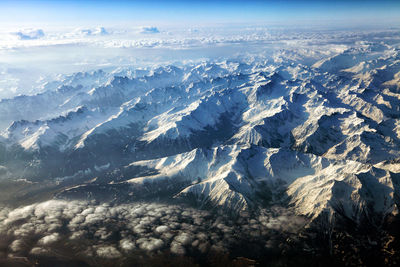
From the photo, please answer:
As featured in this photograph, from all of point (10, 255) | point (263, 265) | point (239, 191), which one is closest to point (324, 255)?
point (263, 265)

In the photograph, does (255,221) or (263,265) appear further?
(255,221)

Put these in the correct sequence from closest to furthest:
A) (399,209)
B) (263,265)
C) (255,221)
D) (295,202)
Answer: (263,265) < (399,209) < (255,221) < (295,202)

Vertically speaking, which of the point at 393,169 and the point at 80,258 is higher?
the point at 393,169

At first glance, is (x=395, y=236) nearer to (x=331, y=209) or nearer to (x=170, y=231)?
(x=331, y=209)

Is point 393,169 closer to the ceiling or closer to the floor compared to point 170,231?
closer to the ceiling

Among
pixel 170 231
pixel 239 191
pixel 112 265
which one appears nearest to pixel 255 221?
pixel 239 191

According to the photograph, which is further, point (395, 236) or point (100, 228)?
point (100, 228)

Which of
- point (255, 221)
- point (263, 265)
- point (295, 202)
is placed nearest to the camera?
point (263, 265)

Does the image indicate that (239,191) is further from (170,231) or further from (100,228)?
(100,228)

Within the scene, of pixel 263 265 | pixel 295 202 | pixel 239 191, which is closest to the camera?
pixel 263 265
